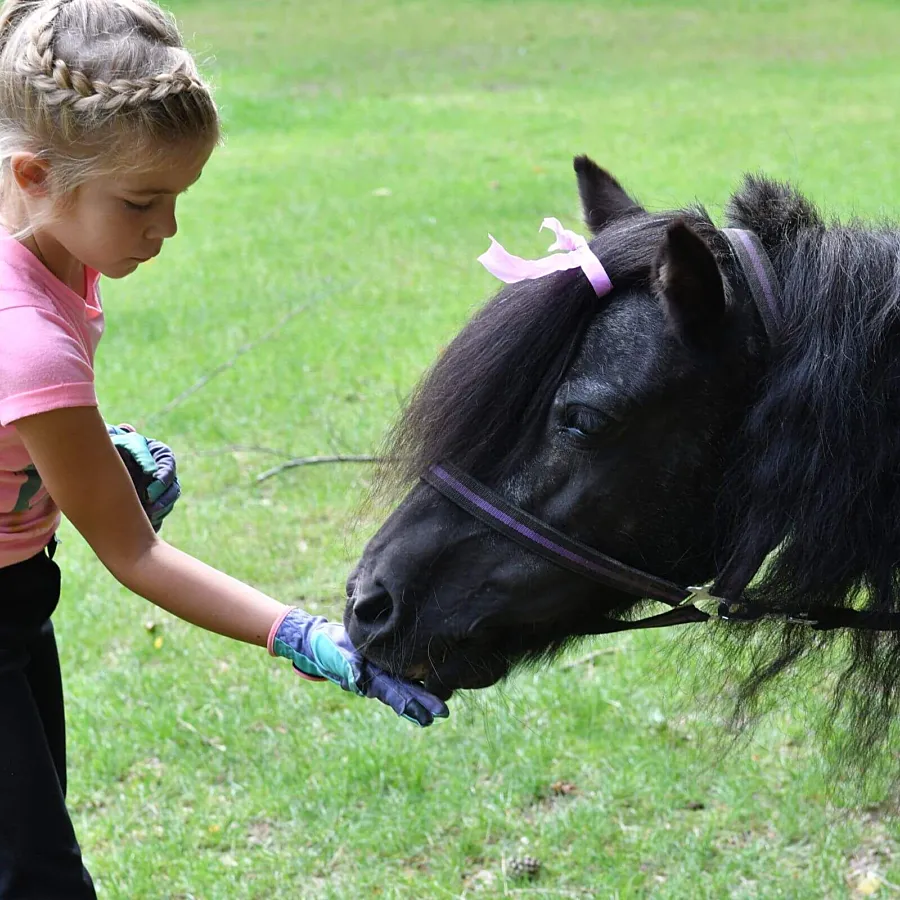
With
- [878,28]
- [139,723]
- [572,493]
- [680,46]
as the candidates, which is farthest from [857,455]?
[878,28]

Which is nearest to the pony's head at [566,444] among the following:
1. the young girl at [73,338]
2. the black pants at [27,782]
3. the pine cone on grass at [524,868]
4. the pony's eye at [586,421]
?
the pony's eye at [586,421]

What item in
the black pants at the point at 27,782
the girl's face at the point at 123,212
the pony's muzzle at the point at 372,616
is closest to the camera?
the girl's face at the point at 123,212

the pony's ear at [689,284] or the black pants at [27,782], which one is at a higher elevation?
the pony's ear at [689,284]

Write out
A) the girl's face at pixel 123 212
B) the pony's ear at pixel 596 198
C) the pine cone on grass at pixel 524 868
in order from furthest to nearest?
the pine cone on grass at pixel 524 868 < the pony's ear at pixel 596 198 < the girl's face at pixel 123 212

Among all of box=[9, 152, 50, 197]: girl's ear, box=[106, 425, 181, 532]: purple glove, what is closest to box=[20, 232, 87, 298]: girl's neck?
box=[9, 152, 50, 197]: girl's ear

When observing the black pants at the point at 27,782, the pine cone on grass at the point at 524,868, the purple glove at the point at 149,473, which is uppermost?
the purple glove at the point at 149,473

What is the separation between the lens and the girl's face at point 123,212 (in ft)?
6.04

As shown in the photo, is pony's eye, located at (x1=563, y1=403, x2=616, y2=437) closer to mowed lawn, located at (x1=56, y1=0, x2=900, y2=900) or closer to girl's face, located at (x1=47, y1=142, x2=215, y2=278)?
mowed lawn, located at (x1=56, y1=0, x2=900, y2=900)

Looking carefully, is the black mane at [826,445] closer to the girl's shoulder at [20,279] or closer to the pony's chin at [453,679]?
the pony's chin at [453,679]

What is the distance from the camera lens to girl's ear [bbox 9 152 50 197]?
1812mm

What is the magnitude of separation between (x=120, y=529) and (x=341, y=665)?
1.53 feet

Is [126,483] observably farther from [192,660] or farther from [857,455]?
[192,660]

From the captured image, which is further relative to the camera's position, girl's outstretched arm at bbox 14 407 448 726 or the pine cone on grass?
the pine cone on grass

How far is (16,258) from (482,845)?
197 cm
